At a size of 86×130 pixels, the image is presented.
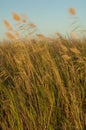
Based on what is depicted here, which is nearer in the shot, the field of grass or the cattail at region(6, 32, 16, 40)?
the field of grass

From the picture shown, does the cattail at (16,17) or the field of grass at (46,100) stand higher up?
the cattail at (16,17)

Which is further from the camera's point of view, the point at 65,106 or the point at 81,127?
the point at 65,106

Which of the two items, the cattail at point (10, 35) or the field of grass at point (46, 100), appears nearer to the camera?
the field of grass at point (46, 100)

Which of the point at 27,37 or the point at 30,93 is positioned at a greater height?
the point at 27,37

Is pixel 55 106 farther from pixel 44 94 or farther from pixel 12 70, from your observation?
pixel 12 70

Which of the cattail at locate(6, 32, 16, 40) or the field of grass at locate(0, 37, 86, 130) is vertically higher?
the cattail at locate(6, 32, 16, 40)

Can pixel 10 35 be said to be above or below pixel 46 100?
above

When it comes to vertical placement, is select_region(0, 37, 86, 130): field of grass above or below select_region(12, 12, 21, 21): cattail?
below

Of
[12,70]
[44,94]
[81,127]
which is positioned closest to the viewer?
[81,127]

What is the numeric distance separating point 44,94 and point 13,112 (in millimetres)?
302

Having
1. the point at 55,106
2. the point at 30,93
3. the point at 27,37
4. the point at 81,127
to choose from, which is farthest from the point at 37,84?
the point at 27,37

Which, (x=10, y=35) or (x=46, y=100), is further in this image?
(x=10, y=35)

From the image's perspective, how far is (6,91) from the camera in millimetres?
2375

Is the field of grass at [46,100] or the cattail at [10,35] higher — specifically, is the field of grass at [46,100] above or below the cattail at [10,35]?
below
